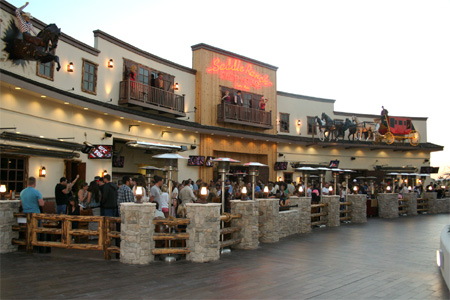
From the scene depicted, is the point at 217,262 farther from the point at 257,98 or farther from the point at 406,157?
the point at 406,157

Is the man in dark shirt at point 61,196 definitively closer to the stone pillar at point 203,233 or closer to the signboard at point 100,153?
the stone pillar at point 203,233

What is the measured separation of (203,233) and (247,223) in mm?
2057

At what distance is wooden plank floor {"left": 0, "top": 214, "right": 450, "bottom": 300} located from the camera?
6535 millimetres

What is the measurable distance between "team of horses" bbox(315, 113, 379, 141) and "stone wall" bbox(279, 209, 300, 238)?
1633cm

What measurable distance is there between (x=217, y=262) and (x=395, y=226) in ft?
36.3

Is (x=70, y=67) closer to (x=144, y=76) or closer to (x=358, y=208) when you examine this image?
(x=144, y=76)

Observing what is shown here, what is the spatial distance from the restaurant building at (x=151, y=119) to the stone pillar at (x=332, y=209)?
744cm

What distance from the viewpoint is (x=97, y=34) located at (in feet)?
58.2

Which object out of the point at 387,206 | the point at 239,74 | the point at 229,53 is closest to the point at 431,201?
the point at 387,206

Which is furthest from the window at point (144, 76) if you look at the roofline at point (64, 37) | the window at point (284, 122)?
the window at point (284, 122)

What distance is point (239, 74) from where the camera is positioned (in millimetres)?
26250

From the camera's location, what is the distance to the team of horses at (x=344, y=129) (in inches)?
1182

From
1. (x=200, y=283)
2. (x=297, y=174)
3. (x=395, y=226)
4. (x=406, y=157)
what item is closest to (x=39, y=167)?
(x=200, y=283)

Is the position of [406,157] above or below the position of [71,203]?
above
